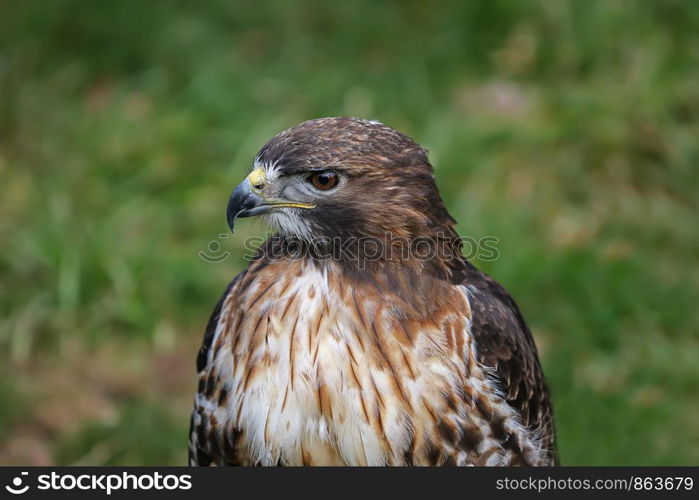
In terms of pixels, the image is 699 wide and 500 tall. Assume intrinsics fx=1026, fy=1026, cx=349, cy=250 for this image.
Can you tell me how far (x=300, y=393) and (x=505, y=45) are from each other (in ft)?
16.0

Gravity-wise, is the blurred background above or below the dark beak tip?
above

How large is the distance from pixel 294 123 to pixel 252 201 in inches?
141

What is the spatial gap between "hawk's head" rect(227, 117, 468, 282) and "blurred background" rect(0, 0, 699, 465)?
2310mm

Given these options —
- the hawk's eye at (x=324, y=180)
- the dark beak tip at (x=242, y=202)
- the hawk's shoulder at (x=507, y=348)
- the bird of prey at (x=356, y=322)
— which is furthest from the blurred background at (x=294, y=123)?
the hawk's eye at (x=324, y=180)

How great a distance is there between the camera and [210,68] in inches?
287

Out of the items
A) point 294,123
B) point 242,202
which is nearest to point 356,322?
point 242,202

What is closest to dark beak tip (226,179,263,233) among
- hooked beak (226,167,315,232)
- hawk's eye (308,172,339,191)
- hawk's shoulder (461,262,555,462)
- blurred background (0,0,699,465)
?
hooked beak (226,167,315,232)

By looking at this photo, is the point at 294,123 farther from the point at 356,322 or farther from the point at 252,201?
the point at 356,322

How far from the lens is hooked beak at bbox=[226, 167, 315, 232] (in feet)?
11.1

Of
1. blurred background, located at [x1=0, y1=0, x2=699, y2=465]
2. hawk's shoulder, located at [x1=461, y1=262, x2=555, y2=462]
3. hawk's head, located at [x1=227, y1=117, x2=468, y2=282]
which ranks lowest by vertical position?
hawk's shoulder, located at [x1=461, y1=262, x2=555, y2=462]

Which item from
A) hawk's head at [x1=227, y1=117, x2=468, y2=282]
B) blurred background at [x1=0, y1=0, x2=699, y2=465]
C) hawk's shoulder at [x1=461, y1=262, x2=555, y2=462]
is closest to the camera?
hawk's head at [x1=227, y1=117, x2=468, y2=282]

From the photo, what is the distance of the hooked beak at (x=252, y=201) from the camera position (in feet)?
11.1

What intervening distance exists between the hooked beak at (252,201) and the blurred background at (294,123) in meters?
2.25

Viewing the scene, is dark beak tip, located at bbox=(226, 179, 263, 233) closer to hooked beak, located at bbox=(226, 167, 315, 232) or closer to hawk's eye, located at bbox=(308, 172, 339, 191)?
hooked beak, located at bbox=(226, 167, 315, 232)
